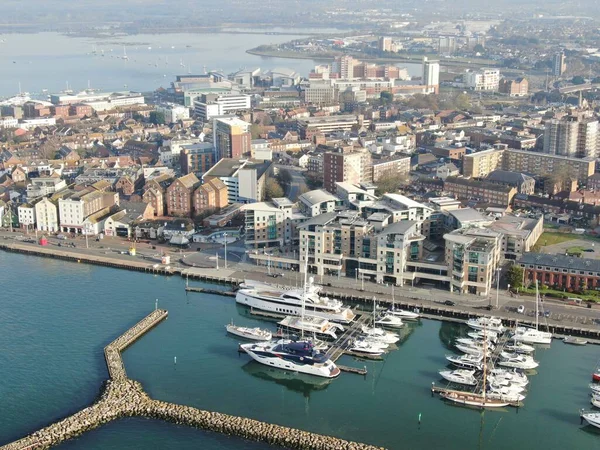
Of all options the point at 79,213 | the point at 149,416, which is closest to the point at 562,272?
the point at 149,416

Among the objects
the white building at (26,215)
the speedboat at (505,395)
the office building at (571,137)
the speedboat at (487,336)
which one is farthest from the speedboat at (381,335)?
the office building at (571,137)

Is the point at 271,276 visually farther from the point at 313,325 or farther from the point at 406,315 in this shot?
the point at 406,315

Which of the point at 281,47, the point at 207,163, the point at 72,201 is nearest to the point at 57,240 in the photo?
the point at 72,201

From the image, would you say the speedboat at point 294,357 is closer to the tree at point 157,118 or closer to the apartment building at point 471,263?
the apartment building at point 471,263

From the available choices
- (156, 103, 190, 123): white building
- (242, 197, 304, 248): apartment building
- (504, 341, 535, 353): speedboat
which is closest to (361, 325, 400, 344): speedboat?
(504, 341, 535, 353): speedboat

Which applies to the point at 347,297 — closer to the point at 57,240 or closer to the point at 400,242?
the point at 400,242

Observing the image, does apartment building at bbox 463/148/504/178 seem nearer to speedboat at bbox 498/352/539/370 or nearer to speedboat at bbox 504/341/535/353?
speedboat at bbox 504/341/535/353
